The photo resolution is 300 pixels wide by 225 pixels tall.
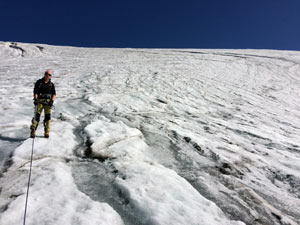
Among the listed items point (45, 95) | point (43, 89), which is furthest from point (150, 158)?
point (43, 89)

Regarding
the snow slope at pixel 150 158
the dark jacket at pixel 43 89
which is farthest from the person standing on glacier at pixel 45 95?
the snow slope at pixel 150 158

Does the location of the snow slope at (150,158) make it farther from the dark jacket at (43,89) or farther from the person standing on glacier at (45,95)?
the dark jacket at (43,89)

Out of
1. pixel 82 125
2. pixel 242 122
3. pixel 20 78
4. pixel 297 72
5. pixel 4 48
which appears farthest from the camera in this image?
pixel 4 48

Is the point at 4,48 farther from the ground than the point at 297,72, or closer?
closer

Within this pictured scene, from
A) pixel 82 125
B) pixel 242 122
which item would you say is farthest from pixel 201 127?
pixel 82 125

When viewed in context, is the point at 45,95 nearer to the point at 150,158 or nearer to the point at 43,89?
the point at 43,89

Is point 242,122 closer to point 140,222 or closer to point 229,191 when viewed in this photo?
point 229,191

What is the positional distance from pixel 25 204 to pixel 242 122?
6705mm

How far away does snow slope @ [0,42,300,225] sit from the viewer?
2914 millimetres

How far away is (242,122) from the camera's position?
725 cm

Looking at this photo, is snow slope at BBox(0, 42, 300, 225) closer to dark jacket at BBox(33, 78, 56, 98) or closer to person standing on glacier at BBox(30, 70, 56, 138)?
person standing on glacier at BBox(30, 70, 56, 138)

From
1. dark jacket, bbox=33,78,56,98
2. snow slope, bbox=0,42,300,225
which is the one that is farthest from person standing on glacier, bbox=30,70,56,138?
snow slope, bbox=0,42,300,225

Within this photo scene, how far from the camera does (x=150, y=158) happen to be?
14.4 feet

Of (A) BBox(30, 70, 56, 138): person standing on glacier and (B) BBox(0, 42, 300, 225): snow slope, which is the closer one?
(B) BBox(0, 42, 300, 225): snow slope
